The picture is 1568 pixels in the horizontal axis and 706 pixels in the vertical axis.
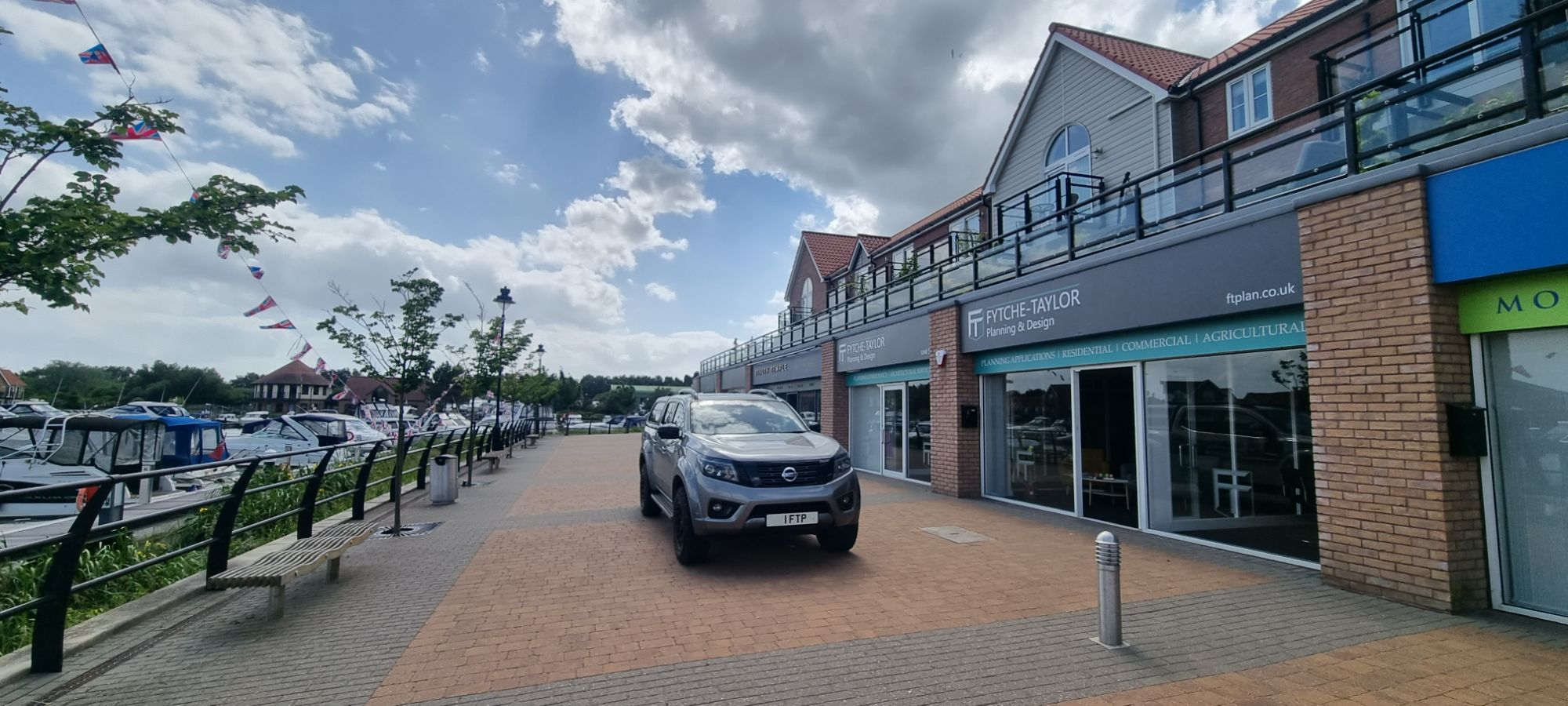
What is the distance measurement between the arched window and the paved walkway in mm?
10921

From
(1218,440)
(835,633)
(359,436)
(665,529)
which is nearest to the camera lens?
(835,633)

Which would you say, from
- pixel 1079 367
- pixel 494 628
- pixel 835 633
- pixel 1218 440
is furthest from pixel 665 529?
pixel 1218 440

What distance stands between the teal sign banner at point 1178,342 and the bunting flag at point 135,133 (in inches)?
438

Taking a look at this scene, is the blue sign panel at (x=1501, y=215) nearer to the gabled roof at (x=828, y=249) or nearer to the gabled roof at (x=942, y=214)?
the gabled roof at (x=942, y=214)

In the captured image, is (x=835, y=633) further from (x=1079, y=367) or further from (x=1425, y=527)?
(x=1079, y=367)

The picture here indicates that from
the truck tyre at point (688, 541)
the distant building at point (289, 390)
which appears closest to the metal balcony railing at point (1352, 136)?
the truck tyre at point (688, 541)

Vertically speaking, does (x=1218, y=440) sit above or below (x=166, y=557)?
above

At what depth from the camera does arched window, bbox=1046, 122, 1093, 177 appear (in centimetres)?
1541

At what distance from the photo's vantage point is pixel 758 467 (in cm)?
637

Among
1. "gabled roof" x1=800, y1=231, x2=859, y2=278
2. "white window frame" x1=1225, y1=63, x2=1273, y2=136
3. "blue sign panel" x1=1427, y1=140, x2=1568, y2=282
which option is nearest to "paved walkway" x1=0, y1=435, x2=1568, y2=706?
"blue sign panel" x1=1427, y1=140, x2=1568, y2=282

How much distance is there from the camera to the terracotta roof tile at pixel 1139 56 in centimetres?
1431

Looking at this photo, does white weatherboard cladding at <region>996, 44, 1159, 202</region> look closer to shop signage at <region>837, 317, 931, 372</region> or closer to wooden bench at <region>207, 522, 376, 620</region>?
shop signage at <region>837, 317, 931, 372</region>

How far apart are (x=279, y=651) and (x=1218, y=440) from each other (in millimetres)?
8695

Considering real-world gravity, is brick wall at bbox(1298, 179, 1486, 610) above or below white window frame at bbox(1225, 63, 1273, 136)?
below
